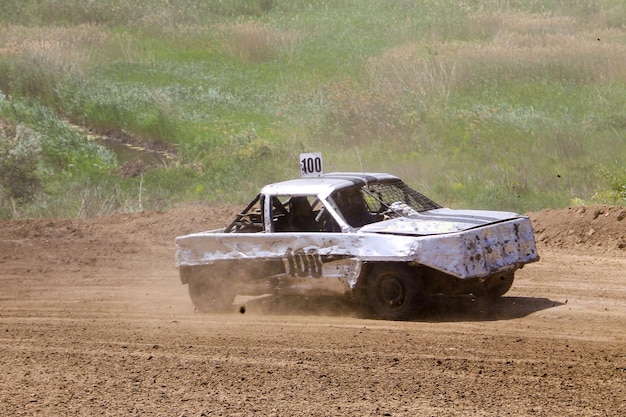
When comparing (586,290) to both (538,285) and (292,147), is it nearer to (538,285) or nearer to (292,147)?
(538,285)

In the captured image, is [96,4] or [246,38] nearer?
[246,38]

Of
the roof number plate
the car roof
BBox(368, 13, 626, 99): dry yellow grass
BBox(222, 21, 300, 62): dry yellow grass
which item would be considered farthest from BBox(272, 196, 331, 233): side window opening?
BBox(222, 21, 300, 62): dry yellow grass

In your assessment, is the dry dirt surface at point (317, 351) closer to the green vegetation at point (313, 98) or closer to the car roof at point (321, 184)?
the car roof at point (321, 184)

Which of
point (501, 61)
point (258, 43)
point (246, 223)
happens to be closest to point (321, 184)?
point (246, 223)

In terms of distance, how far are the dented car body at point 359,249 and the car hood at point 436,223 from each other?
0.04 ft

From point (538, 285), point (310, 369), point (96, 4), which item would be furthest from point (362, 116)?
point (96, 4)

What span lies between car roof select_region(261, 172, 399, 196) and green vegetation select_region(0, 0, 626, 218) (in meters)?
5.67

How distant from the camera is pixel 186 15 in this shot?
4097cm

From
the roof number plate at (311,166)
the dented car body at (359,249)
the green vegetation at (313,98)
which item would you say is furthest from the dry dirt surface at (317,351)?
the green vegetation at (313,98)

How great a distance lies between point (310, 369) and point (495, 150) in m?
14.4

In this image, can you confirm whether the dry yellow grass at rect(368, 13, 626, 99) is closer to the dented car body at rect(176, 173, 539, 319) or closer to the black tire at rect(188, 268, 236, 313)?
the dented car body at rect(176, 173, 539, 319)

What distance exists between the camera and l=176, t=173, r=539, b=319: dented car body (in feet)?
32.0

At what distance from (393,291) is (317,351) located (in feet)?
4.68

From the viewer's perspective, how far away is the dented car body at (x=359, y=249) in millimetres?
9766
